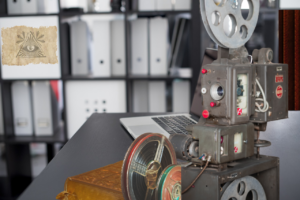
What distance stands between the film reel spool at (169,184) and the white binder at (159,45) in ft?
5.14

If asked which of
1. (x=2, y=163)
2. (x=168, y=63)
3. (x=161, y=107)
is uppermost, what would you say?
(x=168, y=63)

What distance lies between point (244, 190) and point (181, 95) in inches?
63.3

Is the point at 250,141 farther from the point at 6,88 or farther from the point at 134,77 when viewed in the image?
the point at 6,88

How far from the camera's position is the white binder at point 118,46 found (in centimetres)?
204

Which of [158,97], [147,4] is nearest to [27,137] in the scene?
[158,97]

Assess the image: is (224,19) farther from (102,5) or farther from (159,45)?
(102,5)

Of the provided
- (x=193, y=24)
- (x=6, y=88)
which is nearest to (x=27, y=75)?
(x=6, y=88)

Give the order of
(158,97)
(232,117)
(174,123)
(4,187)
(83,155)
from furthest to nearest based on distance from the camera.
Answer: (4,187)
(158,97)
(174,123)
(83,155)
(232,117)

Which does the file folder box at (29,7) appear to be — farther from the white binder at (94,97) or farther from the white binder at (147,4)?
the white binder at (147,4)

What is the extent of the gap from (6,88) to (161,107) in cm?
105

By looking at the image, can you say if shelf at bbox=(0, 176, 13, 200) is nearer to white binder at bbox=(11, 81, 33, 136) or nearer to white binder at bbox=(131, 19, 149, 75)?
white binder at bbox=(11, 81, 33, 136)

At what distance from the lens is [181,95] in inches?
83.0

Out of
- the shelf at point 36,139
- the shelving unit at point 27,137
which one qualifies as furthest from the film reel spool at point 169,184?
the shelf at point 36,139

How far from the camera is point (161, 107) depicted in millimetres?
2109
